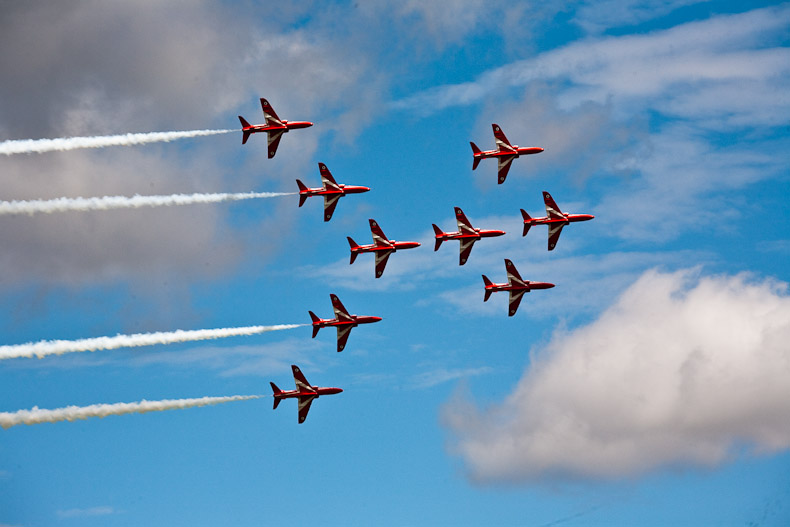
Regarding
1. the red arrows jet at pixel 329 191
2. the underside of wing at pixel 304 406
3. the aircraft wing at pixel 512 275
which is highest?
the red arrows jet at pixel 329 191

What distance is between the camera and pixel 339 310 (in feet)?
559

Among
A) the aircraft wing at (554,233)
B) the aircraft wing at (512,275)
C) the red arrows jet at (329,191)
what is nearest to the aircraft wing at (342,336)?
the red arrows jet at (329,191)

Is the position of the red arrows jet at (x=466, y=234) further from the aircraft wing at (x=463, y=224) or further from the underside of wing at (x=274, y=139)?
the underside of wing at (x=274, y=139)

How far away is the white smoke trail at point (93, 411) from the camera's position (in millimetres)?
132000

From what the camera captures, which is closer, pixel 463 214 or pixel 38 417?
pixel 38 417

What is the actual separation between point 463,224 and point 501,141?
1218 centimetres

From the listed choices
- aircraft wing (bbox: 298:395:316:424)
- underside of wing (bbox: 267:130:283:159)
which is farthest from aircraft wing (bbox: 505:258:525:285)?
underside of wing (bbox: 267:130:283:159)

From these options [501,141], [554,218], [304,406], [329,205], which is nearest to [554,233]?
[554,218]

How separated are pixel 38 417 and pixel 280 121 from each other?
5190 centimetres

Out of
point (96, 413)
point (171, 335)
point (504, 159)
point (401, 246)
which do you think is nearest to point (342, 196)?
point (401, 246)

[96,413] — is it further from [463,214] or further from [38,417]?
[463,214]

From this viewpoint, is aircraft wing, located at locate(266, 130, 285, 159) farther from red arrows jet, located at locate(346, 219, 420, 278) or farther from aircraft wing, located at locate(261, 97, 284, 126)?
red arrows jet, located at locate(346, 219, 420, 278)

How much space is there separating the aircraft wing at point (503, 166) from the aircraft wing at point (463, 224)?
22.2 ft

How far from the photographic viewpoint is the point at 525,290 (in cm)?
17838
